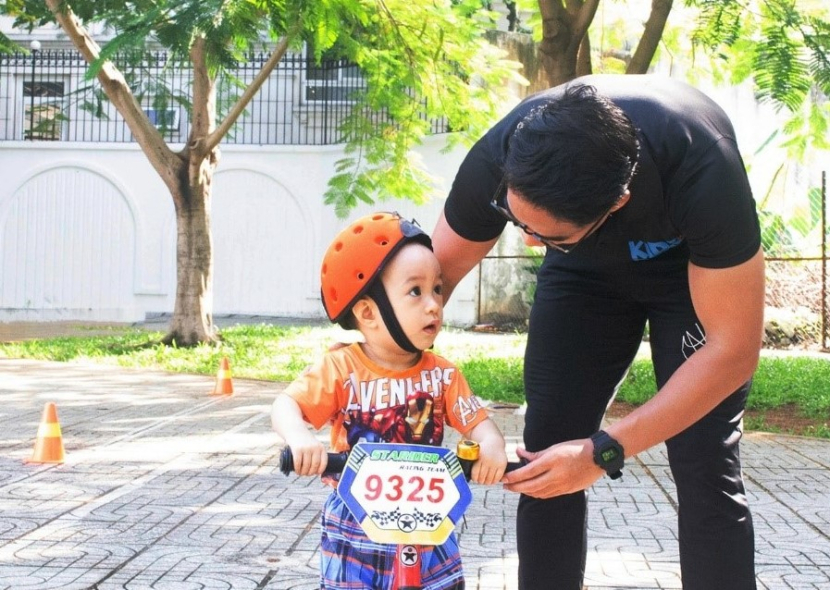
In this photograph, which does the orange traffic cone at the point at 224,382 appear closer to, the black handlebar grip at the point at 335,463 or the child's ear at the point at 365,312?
the child's ear at the point at 365,312

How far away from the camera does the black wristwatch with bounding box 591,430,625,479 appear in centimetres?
263

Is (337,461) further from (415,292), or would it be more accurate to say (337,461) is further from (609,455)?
(609,455)

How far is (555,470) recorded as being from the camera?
260cm

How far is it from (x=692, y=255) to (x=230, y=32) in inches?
223

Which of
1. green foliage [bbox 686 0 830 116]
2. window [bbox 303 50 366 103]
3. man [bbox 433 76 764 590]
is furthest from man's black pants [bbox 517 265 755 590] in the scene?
window [bbox 303 50 366 103]

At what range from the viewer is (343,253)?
2.74 m

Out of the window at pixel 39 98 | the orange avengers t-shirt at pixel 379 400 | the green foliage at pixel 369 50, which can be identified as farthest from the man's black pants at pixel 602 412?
the window at pixel 39 98

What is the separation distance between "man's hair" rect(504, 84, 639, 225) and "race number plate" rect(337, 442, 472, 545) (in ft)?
1.95

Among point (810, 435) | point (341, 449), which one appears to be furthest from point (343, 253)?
point (810, 435)

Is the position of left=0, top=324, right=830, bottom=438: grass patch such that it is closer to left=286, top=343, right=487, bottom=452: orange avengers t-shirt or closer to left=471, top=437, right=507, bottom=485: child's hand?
left=286, top=343, right=487, bottom=452: orange avengers t-shirt

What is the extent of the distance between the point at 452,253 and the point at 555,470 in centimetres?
72

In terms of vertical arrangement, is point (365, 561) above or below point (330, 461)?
below

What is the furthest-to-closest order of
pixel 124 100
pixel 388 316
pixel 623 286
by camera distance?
1. pixel 124 100
2. pixel 623 286
3. pixel 388 316

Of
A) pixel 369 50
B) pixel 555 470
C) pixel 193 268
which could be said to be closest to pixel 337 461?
pixel 555 470
